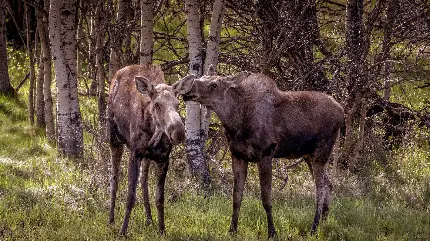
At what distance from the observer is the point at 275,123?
827 cm

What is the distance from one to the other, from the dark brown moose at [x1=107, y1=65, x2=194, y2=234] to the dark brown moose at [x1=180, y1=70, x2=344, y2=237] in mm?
445

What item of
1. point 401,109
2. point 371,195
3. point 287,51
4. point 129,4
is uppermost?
point 129,4

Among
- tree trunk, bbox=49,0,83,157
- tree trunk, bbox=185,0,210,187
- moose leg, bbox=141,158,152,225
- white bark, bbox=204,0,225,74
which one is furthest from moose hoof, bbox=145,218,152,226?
tree trunk, bbox=49,0,83,157

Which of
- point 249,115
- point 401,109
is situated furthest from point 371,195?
point 249,115

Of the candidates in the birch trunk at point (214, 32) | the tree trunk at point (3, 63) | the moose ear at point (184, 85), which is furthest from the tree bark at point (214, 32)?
the tree trunk at point (3, 63)

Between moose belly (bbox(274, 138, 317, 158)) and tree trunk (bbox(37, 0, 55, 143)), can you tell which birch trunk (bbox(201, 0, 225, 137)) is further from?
tree trunk (bbox(37, 0, 55, 143))

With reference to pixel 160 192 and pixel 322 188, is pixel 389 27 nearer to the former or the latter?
pixel 322 188

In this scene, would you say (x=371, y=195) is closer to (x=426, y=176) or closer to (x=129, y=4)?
(x=426, y=176)

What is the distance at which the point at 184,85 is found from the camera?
24.4 ft

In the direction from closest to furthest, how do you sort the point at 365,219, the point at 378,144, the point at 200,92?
the point at 200,92, the point at 365,219, the point at 378,144

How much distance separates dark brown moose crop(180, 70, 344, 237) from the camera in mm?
7988

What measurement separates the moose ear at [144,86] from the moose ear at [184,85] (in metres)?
0.28

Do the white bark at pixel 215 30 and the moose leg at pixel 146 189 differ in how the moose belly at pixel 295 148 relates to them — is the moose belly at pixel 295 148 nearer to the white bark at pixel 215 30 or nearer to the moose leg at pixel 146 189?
the moose leg at pixel 146 189

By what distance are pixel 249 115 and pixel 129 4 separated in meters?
5.82
